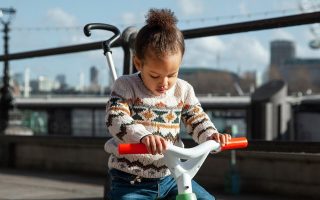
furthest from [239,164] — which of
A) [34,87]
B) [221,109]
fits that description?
[34,87]

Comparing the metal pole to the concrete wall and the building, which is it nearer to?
→ the concrete wall

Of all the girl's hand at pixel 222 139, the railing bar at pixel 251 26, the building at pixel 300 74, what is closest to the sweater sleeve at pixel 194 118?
the girl's hand at pixel 222 139

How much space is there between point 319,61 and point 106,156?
18978 cm

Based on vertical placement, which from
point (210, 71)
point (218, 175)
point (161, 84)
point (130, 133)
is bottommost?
point (218, 175)

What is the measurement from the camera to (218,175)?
246 inches

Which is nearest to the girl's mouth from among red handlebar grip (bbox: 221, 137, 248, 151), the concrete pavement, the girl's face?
the girl's face

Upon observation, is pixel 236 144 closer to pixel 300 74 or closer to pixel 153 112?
pixel 153 112

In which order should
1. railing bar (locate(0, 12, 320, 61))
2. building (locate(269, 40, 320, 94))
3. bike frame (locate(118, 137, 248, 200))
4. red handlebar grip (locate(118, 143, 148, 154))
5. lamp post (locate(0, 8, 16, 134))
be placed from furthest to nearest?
building (locate(269, 40, 320, 94)), lamp post (locate(0, 8, 16, 134)), railing bar (locate(0, 12, 320, 61)), bike frame (locate(118, 137, 248, 200)), red handlebar grip (locate(118, 143, 148, 154))

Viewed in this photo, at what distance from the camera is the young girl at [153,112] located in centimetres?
287

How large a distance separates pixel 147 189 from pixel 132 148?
19.6 inches

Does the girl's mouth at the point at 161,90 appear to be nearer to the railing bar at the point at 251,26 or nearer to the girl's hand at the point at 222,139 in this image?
the girl's hand at the point at 222,139

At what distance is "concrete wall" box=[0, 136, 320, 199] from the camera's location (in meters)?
5.54

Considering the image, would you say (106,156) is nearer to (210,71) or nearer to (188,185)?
(188,185)

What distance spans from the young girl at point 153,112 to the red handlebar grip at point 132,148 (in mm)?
171
